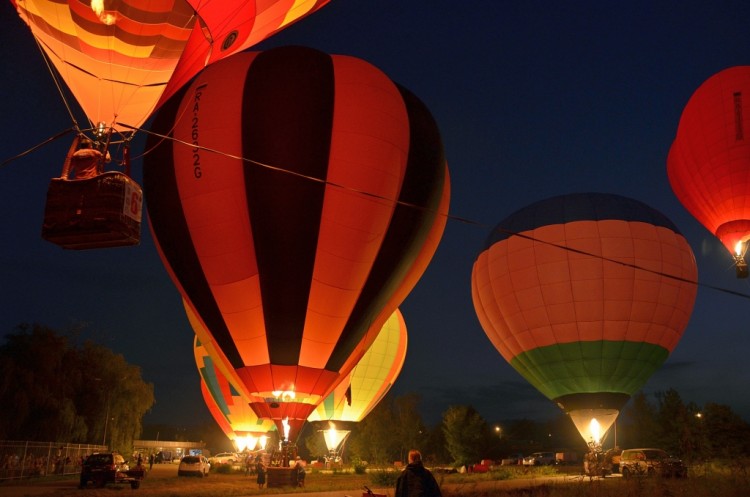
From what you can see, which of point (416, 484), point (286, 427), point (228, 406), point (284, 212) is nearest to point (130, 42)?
point (284, 212)

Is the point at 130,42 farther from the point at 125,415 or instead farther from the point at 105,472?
the point at 125,415

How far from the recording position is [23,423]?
23359 millimetres

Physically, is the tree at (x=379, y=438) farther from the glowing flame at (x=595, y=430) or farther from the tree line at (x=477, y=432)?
the glowing flame at (x=595, y=430)

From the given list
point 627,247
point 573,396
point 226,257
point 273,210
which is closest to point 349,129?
point 273,210

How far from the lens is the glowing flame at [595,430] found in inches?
826

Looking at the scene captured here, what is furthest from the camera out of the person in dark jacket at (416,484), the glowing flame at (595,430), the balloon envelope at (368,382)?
the balloon envelope at (368,382)

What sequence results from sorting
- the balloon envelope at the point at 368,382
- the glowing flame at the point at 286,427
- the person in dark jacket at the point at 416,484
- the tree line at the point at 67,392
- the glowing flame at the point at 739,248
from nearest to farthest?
the person in dark jacket at the point at 416,484
the glowing flame at the point at 286,427
the glowing flame at the point at 739,248
the tree line at the point at 67,392
the balloon envelope at the point at 368,382

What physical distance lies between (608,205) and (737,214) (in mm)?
3856

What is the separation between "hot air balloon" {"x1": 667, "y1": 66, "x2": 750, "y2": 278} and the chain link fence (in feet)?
76.0

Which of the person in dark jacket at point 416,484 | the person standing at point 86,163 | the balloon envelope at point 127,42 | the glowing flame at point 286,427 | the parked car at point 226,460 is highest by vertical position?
the balloon envelope at point 127,42

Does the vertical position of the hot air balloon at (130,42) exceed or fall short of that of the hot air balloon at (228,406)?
it exceeds it

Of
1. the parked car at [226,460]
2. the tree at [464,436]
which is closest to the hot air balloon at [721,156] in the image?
the parked car at [226,460]

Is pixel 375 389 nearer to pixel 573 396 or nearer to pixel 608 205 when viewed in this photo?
pixel 573 396

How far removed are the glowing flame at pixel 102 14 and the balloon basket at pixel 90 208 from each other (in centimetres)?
520
